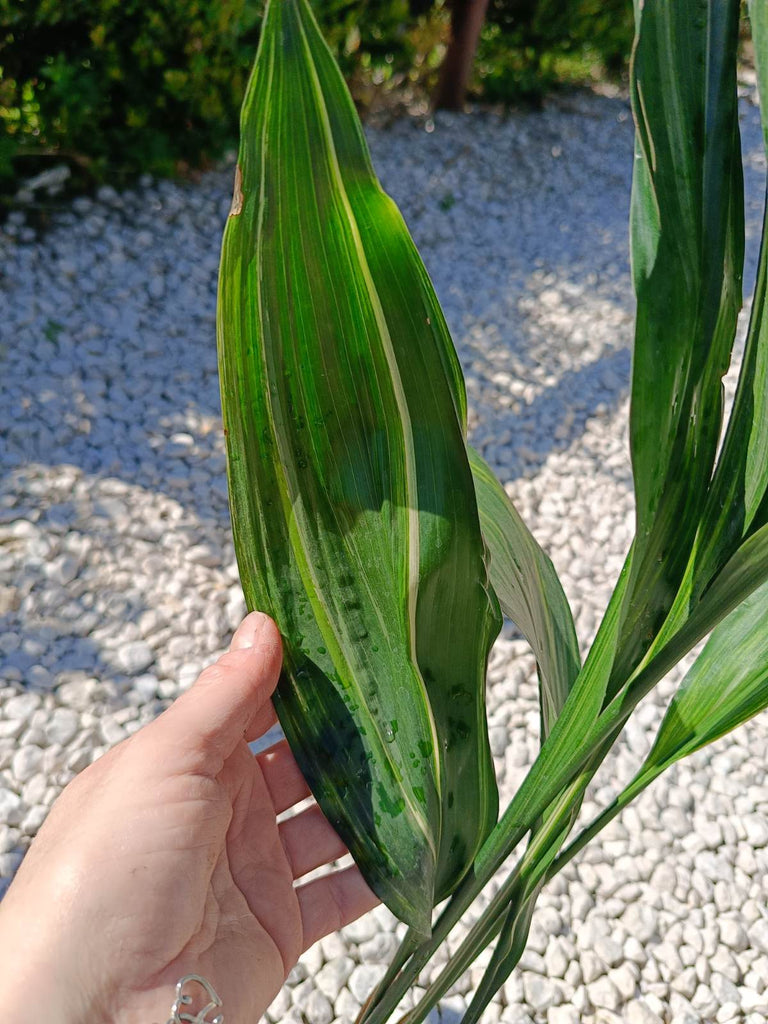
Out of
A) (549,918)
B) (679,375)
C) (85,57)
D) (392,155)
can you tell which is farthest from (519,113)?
(679,375)

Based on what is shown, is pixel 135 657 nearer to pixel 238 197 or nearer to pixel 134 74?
pixel 238 197

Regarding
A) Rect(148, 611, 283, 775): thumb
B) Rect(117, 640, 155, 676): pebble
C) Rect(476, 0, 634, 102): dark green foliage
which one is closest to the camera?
Rect(148, 611, 283, 775): thumb

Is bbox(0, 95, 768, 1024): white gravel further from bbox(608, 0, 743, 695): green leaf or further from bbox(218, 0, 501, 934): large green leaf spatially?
bbox(608, 0, 743, 695): green leaf

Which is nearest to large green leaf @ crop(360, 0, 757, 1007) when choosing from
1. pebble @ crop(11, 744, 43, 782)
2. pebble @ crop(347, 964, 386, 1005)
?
pebble @ crop(347, 964, 386, 1005)

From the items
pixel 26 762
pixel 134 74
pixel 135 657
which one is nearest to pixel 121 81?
pixel 134 74

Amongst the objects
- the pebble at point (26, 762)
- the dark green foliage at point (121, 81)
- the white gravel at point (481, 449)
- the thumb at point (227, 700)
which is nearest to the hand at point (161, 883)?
the thumb at point (227, 700)

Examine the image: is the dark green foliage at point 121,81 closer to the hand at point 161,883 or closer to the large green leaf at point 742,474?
the hand at point 161,883

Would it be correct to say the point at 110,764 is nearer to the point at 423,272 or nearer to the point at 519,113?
the point at 423,272
